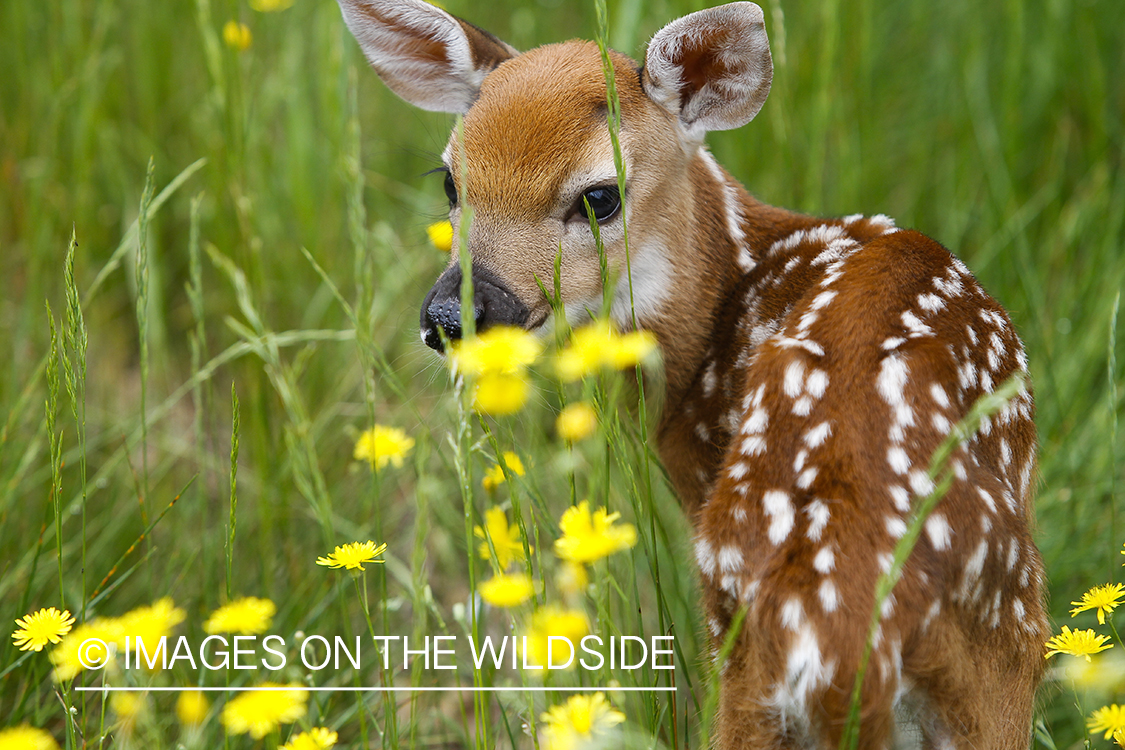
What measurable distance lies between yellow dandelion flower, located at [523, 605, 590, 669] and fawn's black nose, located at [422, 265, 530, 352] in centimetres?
74

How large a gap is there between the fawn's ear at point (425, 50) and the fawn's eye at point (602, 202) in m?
0.74

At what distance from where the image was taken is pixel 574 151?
2.41 metres

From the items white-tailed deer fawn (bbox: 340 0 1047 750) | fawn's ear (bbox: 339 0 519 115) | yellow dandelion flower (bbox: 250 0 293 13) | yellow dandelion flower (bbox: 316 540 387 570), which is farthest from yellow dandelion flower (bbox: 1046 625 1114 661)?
yellow dandelion flower (bbox: 250 0 293 13)

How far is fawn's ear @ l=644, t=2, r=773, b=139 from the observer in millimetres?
2523

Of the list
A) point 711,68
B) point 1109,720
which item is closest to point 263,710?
point 1109,720

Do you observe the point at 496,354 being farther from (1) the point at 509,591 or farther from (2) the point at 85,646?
(2) the point at 85,646

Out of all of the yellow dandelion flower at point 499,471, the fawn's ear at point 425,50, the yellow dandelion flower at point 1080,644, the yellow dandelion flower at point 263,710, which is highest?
the fawn's ear at point 425,50

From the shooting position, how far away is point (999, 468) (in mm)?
1945

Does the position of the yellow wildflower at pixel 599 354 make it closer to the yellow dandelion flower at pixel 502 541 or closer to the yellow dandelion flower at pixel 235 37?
the yellow dandelion flower at pixel 502 541

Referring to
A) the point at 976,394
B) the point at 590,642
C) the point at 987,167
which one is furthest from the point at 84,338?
the point at 987,167

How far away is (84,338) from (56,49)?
1965 millimetres

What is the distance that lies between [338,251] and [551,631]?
2.70 meters

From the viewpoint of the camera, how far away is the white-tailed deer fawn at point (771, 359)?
166 centimetres

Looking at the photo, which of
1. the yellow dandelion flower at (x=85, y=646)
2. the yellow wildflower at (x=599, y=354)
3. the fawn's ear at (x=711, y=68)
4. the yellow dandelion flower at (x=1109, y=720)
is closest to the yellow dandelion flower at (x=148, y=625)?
the yellow dandelion flower at (x=85, y=646)
